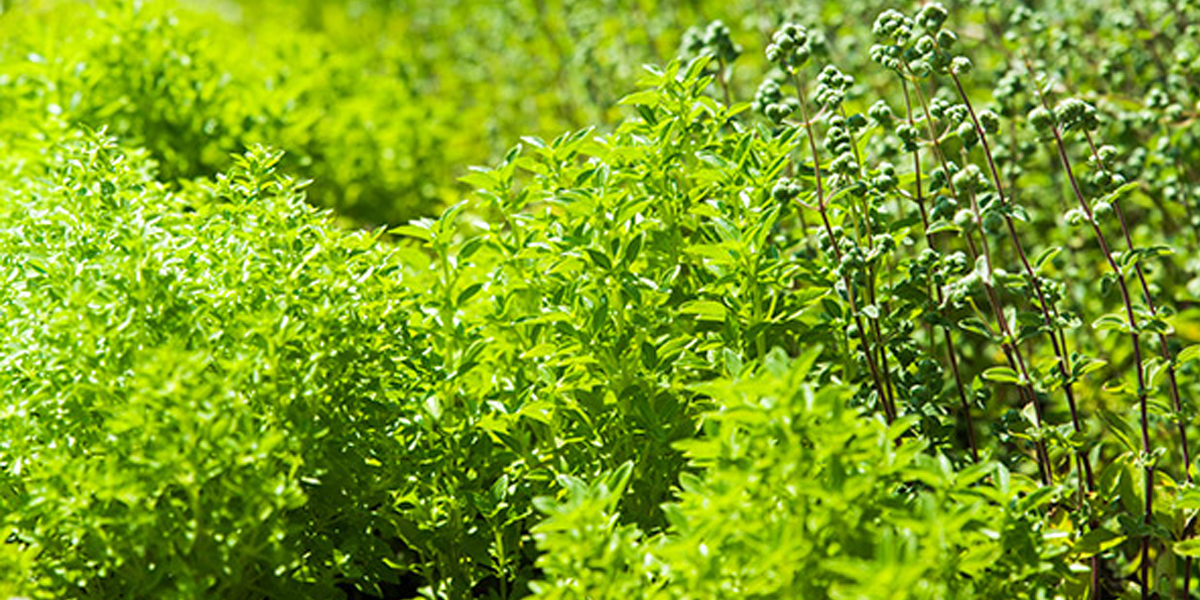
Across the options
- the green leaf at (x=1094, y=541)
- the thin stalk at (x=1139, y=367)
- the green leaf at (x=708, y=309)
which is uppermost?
the green leaf at (x=708, y=309)

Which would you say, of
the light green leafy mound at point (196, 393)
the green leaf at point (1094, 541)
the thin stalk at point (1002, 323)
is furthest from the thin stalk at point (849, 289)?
the light green leafy mound at point (196, 393)

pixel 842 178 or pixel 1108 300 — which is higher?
pixel 1108 300

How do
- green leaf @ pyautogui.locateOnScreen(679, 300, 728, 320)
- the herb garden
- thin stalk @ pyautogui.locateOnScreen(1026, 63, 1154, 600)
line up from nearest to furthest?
the herb garden → thin stalk @ pyautogui.locateOnScreen(1026, 63, 1154, 600) → green leaf @ pyautogui.locateOnScreen(679, 300, 728, 320)

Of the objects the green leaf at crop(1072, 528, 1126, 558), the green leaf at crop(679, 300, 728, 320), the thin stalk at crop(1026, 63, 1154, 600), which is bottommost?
the green leaf at crop(1072, 528, 1126, 558)

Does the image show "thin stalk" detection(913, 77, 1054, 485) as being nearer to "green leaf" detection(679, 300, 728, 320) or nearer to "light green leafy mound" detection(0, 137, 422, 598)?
"green leaf" detection(679, 300, 728, 320)

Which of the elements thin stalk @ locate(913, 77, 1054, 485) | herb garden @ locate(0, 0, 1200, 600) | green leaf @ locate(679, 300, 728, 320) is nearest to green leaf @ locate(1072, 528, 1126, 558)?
herb garden @ locate(0, 0, 1200, 600)

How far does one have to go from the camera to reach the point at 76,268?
5.32 feet

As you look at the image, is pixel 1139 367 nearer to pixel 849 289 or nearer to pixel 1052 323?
pixel 1052 323

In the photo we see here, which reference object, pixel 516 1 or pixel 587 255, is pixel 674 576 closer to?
pixel 587 255

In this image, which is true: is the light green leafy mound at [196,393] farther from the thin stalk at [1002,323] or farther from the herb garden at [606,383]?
the thin stalk at [1002,323]

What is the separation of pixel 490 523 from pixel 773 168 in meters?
0.72

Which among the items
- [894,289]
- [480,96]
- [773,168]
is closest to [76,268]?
[773,168]

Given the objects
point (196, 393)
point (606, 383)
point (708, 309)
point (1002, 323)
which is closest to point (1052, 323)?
point (1002, 323)

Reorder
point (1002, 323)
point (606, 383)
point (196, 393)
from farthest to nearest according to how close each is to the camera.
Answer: point (606, 383) → point (1002, 323) → point (196, 393)
